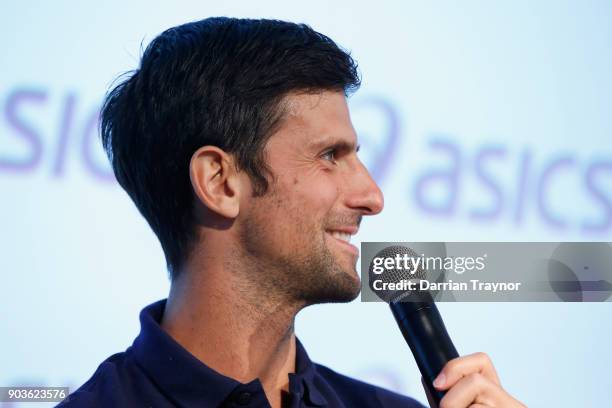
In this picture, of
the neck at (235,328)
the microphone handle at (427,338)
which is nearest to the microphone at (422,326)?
the microphone handle at (427,338)

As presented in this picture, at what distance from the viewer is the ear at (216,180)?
1.64 metres

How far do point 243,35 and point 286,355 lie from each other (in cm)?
61

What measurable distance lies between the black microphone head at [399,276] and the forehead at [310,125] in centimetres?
24

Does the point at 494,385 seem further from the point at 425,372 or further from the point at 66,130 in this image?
the point at 66,130

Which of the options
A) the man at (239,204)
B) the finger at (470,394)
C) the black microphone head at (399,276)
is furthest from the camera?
the man at (239,204)

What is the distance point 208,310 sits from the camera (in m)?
1.62

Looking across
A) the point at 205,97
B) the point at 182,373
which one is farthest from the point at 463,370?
the point at 205,97

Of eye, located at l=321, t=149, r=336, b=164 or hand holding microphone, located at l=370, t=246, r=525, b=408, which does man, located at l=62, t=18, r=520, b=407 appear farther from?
hand holding microphone, located at l=370, t=246, r=525, b=408

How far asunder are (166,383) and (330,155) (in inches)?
20.0

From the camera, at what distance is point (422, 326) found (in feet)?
4.66

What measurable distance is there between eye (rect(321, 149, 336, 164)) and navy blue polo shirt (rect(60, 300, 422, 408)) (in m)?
0.36

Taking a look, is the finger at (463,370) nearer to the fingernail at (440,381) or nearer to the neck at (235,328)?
the fingernail at (440,381)

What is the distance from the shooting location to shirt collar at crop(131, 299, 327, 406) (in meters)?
1.52

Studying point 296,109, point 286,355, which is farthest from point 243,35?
point 286,355
